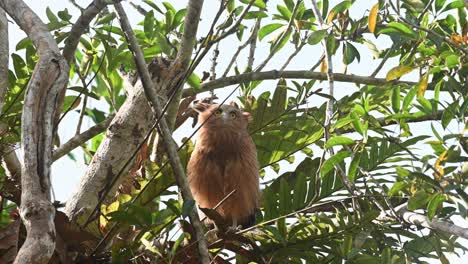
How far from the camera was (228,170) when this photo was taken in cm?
470

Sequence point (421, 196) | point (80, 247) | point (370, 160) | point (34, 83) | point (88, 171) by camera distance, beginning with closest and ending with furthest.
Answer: point (34, 83), point (421, 196), point (80, 247), point (88, 171), point (370, 160)

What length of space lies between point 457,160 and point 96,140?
2.58m

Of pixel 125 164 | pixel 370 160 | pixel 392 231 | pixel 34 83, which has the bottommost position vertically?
pixel 392 231

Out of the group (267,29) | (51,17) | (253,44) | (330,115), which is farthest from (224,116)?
(330,115)

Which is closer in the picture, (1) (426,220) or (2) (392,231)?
(1) (426,220)

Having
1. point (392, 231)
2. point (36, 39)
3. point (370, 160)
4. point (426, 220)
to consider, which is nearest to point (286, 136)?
point (370, 160)

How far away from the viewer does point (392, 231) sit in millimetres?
3438

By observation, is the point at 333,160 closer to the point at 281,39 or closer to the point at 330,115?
the point at 330,115

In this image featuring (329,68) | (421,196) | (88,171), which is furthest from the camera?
(329,68)

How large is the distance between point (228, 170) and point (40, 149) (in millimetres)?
2182

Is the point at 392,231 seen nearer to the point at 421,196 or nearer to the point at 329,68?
the point at 421,196

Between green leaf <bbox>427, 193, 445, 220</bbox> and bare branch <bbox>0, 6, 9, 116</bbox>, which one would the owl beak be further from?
green leaf <bbox>427, 193, 445, 220</bbox>

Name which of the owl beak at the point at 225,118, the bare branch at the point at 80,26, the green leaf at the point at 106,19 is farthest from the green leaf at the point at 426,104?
the owl beak at the point at 225,118

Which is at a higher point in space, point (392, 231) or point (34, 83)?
point (34, 83)
